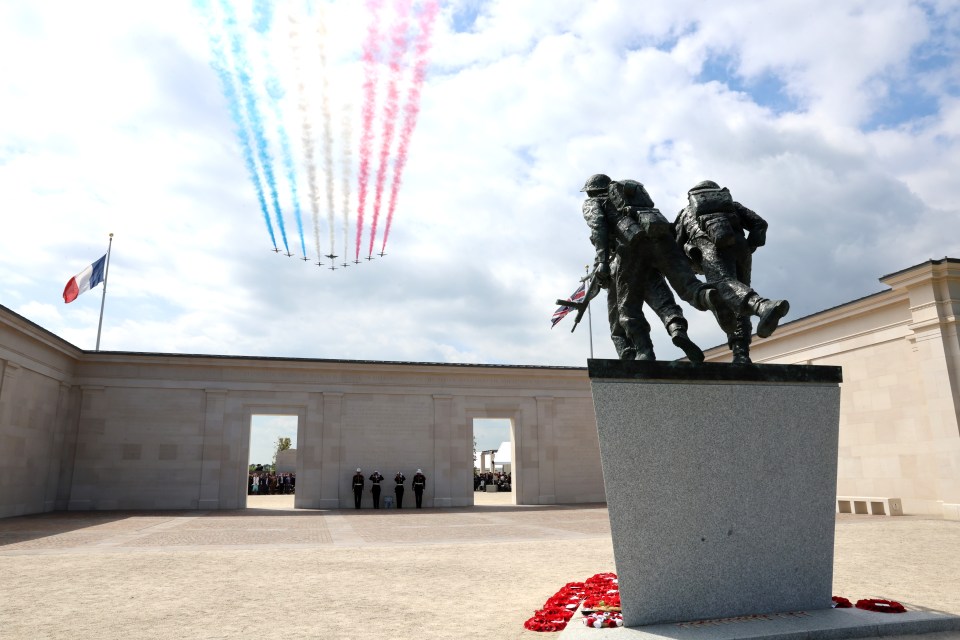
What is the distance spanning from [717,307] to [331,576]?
6.41m

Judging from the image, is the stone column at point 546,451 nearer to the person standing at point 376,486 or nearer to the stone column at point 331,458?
the person standing at point 376,486

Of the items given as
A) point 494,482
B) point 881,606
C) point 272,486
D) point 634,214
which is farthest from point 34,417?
point 494,482

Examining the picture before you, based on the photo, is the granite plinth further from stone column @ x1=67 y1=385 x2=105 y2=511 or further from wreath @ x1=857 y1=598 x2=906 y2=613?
stone column @ x1=67 y1=385 x2=105 y2=511

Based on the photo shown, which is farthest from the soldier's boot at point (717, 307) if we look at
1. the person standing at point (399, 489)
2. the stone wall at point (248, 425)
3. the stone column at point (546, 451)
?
the stone column at point (546, 451)

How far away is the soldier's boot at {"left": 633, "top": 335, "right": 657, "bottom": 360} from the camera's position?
6996mm

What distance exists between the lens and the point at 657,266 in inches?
276

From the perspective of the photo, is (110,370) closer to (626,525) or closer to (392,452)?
(392,452)

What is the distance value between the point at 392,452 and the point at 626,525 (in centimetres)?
2387

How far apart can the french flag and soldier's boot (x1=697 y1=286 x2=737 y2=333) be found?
2999 cm

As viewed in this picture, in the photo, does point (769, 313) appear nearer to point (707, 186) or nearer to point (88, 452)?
point (707, 186)

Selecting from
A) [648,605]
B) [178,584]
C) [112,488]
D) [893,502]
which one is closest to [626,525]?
[648,605]

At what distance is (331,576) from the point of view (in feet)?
29.1

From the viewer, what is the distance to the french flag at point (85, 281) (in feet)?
92.4

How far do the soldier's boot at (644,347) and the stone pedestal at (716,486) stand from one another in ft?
3.94
